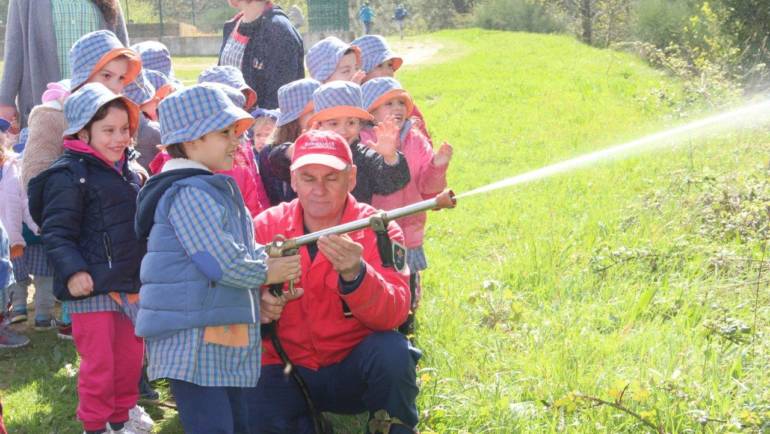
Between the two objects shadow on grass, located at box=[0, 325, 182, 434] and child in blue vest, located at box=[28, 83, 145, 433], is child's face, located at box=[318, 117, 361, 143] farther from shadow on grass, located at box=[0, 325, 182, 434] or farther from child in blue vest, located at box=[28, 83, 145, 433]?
shadow on grass, located at box=[0, 325, 182, 434]

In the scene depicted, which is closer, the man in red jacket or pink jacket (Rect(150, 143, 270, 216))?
the man in red jacket

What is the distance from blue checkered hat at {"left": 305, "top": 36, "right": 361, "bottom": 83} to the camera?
6305mm

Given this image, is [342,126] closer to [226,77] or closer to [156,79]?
[226,77]

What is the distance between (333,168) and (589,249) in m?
3.35

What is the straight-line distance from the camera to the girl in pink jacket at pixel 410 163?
208 inches

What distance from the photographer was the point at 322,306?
4043 millimetres

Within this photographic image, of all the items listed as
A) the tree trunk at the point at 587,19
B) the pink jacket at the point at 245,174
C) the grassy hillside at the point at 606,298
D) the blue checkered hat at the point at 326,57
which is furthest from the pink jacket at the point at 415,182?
the tree trunk at the point at 587,19

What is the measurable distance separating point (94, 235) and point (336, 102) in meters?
1.47

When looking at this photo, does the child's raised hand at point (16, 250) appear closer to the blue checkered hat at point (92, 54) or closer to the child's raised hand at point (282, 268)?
the blue checkered hat at point (92, 54)

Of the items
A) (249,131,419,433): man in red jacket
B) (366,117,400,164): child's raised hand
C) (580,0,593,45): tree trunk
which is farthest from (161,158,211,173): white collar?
(580,0,593,45): tree trunk

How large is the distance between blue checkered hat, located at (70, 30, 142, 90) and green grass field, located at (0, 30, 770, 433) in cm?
175

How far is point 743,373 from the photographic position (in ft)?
14.4

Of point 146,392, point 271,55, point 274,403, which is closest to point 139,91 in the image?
point 271,55

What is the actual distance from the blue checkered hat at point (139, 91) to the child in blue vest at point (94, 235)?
1134 mm
